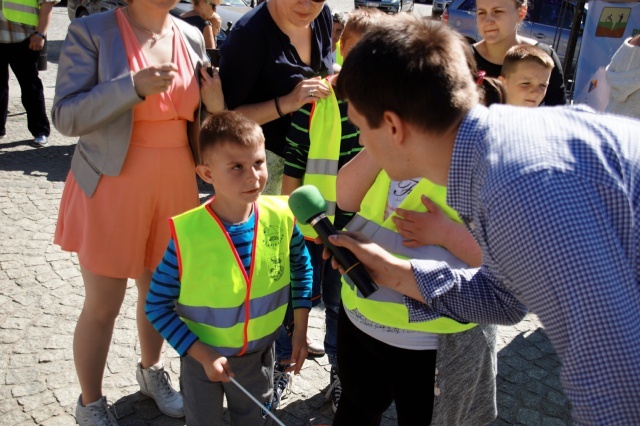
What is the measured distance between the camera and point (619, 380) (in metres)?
1.09

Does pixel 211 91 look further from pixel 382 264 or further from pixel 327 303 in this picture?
pixel 382 264

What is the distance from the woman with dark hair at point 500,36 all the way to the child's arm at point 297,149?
144 cm

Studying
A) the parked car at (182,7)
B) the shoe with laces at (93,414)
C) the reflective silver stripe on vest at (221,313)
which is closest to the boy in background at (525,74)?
the reflective silver stripe on vest at (221,313)

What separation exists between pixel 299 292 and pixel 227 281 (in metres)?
0.42

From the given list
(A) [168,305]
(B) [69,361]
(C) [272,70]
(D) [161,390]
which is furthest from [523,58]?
(B) [69,361]

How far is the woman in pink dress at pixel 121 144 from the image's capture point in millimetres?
2467

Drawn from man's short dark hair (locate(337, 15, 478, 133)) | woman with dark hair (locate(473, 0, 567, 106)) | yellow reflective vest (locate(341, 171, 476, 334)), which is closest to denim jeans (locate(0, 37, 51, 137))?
woman with dark hair (locate(473, 0, 567, 106))

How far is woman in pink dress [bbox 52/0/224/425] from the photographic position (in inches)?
97.1

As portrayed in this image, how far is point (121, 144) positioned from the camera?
2.54 metres

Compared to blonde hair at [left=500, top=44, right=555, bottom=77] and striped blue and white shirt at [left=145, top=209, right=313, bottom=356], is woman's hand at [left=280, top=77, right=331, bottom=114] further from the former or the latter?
blonde hair at [left=500, top=44, right=555, bottom=77]

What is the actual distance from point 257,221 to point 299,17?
120 centimetres

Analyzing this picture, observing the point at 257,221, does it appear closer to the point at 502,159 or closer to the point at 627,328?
the point at 502,159

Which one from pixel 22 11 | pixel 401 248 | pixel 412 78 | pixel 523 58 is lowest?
pixel 401 248

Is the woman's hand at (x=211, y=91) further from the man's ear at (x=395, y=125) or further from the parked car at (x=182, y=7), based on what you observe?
the parked car at (x=182, y=7)
